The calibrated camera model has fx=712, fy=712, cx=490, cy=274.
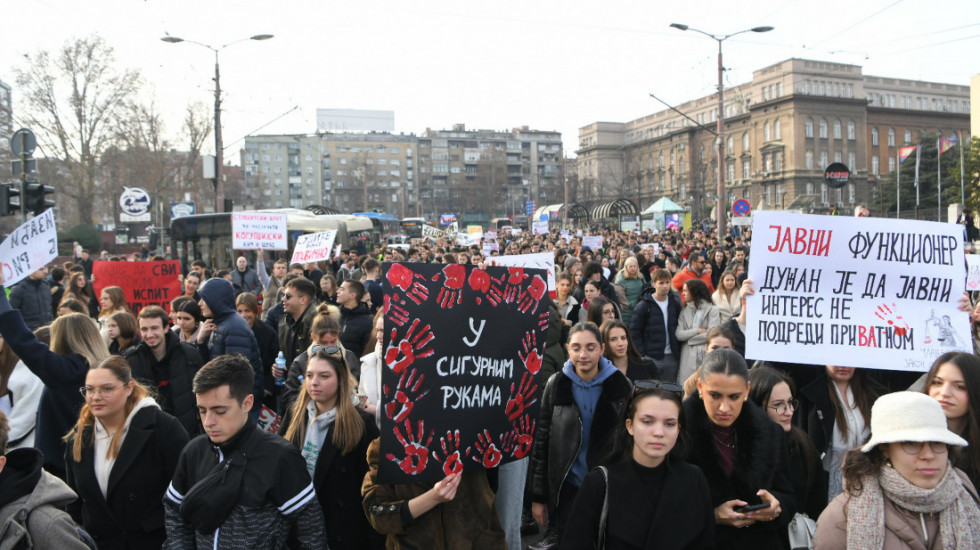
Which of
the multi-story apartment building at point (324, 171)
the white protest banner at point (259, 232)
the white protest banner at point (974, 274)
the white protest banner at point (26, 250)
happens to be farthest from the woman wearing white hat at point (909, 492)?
the multi-story apartment building at point (324, 171)

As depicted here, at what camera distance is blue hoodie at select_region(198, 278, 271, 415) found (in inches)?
228

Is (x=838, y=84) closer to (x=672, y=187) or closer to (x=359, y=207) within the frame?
(x=672, y=187)

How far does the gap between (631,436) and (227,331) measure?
387 centimetres

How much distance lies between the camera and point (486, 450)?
339 centimetres

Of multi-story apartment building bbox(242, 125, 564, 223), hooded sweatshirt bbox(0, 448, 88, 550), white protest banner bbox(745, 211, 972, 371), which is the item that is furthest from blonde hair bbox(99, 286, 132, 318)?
multi-story apartment building bbox(242, 125, 564, 223)

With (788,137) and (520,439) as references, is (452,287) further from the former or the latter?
(788,137)

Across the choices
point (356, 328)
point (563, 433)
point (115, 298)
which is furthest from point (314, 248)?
point (563, 433)

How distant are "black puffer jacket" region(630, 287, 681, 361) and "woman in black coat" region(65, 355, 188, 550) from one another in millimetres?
5007

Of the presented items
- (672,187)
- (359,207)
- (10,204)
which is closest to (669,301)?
(10,204)

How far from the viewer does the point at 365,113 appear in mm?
146000

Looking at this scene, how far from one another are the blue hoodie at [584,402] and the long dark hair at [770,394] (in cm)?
83

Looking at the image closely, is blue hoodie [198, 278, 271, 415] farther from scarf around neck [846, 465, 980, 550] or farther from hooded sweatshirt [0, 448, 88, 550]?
scarf around neck [846, 465, 980, 550]

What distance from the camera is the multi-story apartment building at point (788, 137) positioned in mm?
78438

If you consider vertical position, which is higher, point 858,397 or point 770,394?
point 770,394
